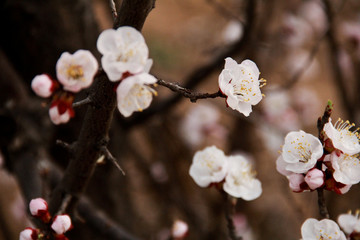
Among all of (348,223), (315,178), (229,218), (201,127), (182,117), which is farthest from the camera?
(182,117)

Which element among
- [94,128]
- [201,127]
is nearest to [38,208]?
[94,128]

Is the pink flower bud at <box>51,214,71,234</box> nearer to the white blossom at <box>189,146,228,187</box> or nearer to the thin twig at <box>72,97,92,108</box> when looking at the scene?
the thin twig at <box>72,97,92,108</box>

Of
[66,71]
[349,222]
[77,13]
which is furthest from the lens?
[77,13]

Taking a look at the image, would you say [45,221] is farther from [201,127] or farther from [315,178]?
[201,127]

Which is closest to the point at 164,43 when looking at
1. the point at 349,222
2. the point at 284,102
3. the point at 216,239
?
the point at 284,102

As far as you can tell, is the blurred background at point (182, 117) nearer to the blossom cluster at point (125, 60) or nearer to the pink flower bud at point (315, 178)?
the blossom cluster at point (125, 60)

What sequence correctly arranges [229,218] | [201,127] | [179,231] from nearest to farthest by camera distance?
[229,218] → [179,231] → [201,127]

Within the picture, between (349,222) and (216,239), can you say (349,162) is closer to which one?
(349,222)
